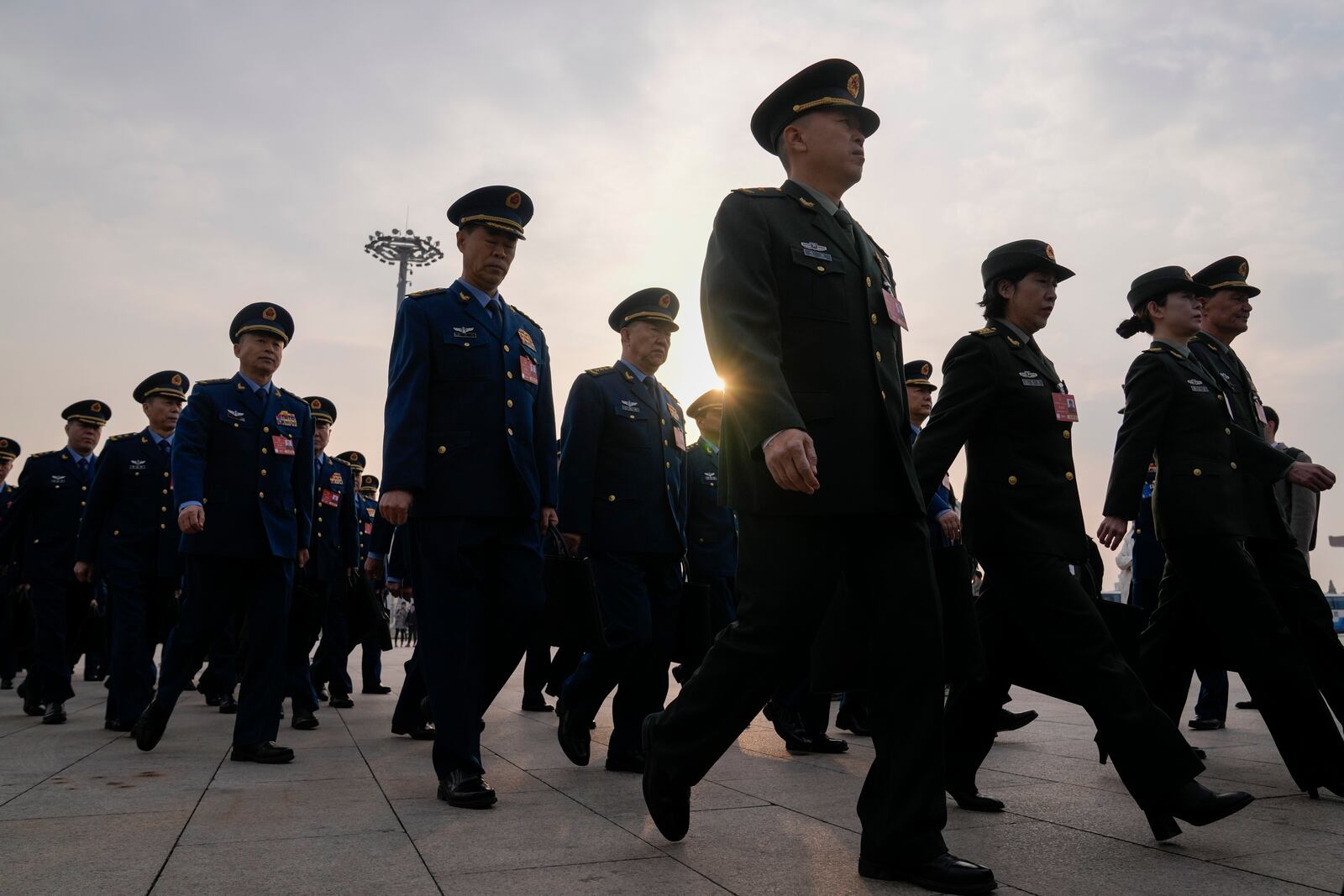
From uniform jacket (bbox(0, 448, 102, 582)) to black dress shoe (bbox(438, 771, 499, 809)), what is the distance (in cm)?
653

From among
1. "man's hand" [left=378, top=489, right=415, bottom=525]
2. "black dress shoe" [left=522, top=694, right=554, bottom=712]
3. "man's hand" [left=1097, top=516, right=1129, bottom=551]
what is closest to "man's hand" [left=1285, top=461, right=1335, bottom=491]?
"man's hand" [left=1097, top=516, right=1129, bottom=551]

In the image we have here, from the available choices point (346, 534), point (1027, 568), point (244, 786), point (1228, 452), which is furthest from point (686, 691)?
point (346, 534)

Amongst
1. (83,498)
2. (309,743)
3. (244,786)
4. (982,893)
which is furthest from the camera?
(83,498)

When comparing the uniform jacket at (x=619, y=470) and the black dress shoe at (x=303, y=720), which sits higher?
the uniform jacket at (x=619, y=470)

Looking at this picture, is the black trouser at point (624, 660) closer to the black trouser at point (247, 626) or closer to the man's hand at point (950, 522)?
the black trouser at point (247, 626)

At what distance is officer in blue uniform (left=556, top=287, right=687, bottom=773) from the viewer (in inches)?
207

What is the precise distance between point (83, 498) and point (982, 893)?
29.9ft

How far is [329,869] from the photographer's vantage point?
301cm

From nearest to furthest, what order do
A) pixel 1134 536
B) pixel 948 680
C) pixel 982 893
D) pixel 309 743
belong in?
pixel 982 893 → pixel 948 680 → pixel 309 743 → pixel 1134 536

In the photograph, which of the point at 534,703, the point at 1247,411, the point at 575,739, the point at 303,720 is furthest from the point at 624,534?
the point at 534,703

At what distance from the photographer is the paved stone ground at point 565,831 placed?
113 inches

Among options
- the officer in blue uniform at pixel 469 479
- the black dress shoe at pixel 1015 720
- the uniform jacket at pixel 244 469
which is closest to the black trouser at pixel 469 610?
the officer in blue uniform at pixel 469 479

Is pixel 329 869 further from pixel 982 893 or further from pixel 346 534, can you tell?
pixel 346 534

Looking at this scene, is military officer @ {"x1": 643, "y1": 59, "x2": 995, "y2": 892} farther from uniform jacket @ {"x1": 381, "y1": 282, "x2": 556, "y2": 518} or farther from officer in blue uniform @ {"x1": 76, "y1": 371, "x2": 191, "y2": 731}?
officer in blue uniform @ {"x1": 76, "y1": 371, "x2": 191, "y2": 731}
